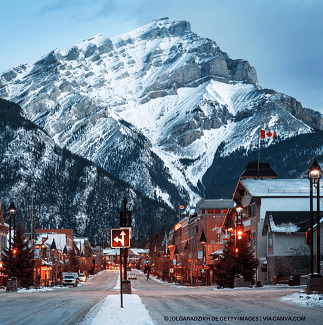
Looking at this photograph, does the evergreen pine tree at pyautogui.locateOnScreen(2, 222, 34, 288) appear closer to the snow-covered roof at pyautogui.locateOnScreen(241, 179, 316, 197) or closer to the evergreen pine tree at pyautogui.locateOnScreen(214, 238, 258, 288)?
the evergreen pine tree at pyautogui.locateOnScreen(214, 238, 258, 288)

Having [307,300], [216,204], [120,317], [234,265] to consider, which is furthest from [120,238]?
[216,204]

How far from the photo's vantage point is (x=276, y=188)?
83.1 m

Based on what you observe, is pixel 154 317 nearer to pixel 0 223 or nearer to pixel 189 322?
pixel 189 322

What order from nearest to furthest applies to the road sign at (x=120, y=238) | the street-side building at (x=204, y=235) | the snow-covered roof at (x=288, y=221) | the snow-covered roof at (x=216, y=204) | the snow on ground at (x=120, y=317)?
the snow on ground at (x=120, y=317) < the road sign at (x=120, y=238) < the snow-covered roof at (x=288, y=221) < the street-side building at (x=204, y=235) < the snow-covered roof at (x=216, y=204)

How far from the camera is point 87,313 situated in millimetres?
26875

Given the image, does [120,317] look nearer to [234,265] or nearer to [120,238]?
[120,238]

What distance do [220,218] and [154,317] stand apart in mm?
93202

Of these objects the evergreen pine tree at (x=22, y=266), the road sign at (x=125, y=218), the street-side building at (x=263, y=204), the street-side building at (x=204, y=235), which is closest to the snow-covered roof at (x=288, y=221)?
the street-side building at (x=263, y=204)

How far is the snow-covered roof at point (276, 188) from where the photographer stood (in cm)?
8000

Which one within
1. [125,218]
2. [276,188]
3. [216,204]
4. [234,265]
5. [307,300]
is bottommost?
[307,300]

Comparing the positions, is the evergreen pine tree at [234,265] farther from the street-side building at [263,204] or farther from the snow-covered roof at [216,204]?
the snow-covered roof at [216,204]

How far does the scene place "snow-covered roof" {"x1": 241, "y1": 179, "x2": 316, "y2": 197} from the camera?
8000cm

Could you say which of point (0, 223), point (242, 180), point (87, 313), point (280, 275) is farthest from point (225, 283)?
point (0, 223)

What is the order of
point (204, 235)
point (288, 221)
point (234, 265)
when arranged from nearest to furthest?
point (234, 265), point (288, 221), point (204, 235)
